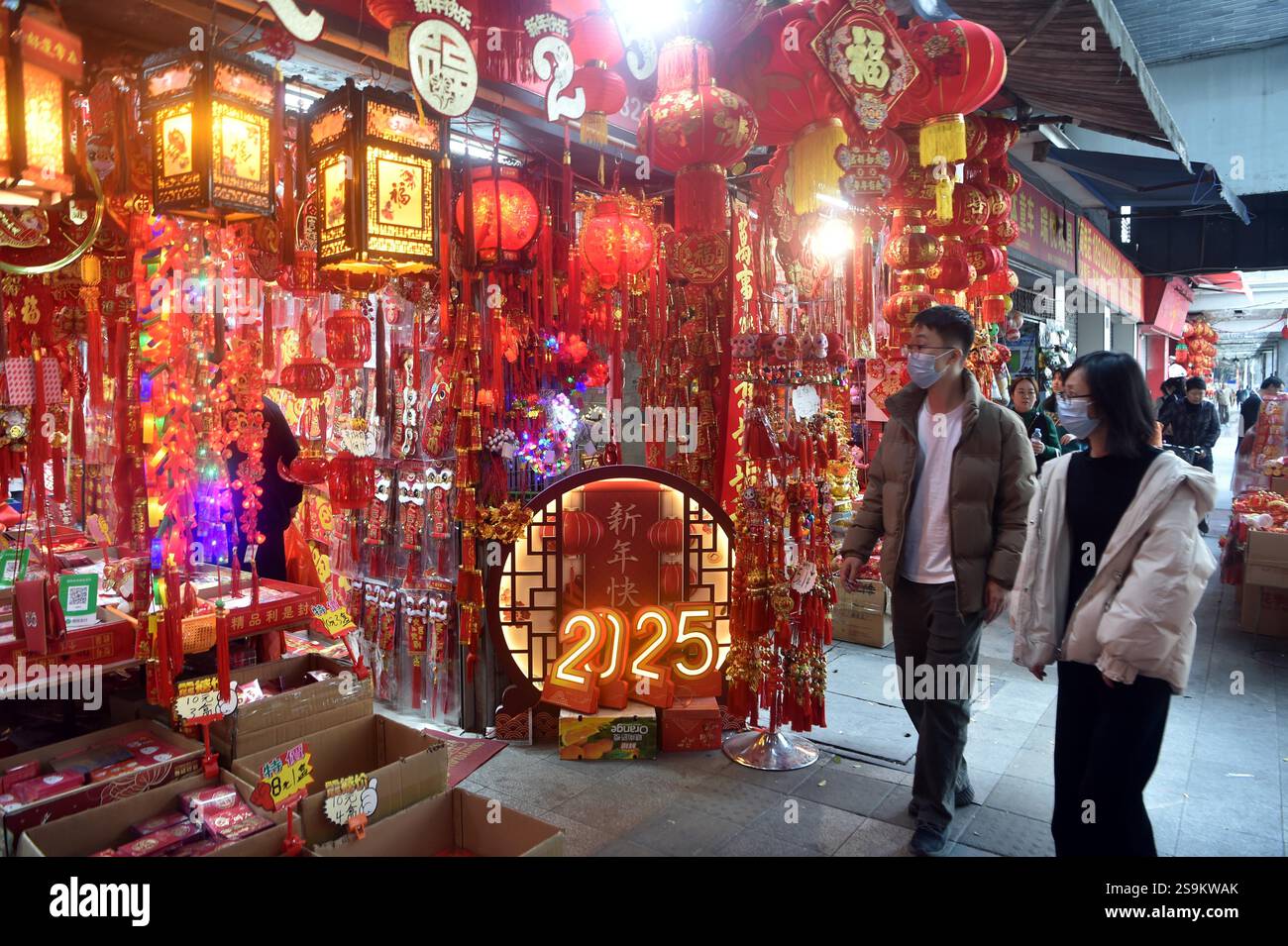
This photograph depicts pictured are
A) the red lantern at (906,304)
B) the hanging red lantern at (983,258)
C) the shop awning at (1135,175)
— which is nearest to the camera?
the red lantern at (906,304)

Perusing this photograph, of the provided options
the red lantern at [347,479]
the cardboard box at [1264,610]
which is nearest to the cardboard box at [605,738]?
the red lantern at [347,479]

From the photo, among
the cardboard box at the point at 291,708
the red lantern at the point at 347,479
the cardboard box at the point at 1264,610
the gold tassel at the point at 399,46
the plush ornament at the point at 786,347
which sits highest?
the gold tassel at the point at 399,46

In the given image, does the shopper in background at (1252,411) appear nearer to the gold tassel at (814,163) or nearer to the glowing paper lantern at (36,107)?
the gold tassel at (814,163)

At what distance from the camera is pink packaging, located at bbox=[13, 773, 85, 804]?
2320 mm

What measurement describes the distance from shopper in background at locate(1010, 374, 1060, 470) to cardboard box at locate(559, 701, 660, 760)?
396 centimetres

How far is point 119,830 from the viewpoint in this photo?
2.28 metres

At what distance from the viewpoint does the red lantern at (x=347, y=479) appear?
3283 mm

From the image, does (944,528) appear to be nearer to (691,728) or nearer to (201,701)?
(691,728)

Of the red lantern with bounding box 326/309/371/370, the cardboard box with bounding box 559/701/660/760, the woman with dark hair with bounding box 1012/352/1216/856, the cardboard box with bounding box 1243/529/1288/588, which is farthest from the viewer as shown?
the cardboard box with bounding box 1243/529/1288/588

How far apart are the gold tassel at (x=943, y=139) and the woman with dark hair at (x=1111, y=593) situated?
172 cm

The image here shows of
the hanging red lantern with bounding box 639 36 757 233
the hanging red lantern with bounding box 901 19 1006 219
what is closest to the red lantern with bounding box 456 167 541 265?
the hanging red lantern with bounding box 639 36 757 233

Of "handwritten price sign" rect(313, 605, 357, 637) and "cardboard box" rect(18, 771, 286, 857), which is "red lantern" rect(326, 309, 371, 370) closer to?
"handwritten price sign" rect(313, 605, 357, 637)

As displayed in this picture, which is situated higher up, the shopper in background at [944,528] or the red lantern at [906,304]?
the red lantern at [906,304]
